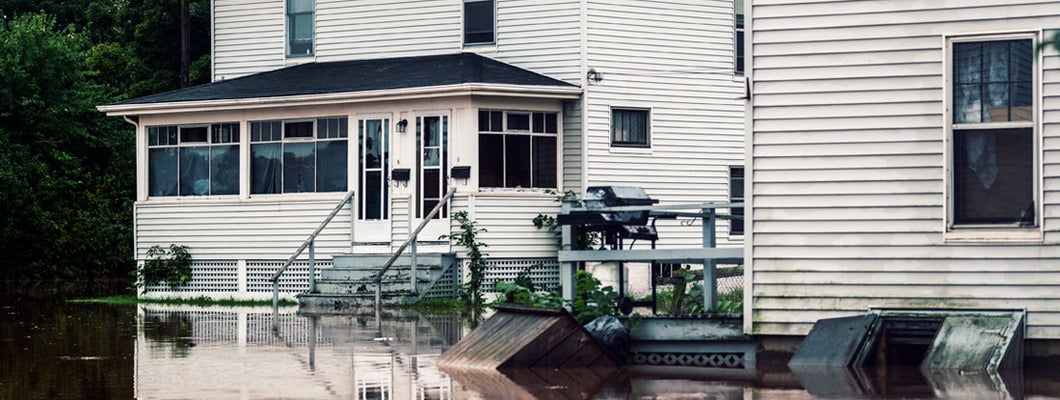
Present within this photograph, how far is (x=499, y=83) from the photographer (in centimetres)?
2670

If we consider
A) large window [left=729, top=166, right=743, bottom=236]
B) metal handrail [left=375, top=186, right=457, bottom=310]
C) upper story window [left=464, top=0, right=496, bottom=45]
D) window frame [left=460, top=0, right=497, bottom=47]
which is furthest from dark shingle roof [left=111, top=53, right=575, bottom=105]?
large window [left=729, top=166, right=743, bottom=236]

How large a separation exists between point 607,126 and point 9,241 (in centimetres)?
1687

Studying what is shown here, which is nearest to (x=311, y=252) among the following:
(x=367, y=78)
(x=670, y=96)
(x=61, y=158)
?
(x=367, y=78)

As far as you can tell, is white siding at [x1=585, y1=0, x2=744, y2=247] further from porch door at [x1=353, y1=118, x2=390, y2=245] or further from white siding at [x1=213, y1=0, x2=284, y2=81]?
white siding at [x1=213, y1=0, x2=284, y2=81]

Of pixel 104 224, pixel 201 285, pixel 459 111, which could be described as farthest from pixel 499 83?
pixel 104 224

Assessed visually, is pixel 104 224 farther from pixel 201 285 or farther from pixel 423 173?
pixel 423 173

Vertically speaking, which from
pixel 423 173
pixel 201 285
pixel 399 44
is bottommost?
pixel 201 285

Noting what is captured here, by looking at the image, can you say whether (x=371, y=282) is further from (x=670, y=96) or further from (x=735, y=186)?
(x=735, y=186)

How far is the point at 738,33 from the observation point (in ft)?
97.9

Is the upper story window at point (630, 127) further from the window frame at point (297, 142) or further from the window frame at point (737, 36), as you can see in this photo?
the window frame at point (297, 142)

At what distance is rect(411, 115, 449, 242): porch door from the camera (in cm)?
2756

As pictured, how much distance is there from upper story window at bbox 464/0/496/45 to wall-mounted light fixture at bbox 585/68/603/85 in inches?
90.0

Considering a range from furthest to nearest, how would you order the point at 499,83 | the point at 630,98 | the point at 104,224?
the point at 104,224 → the point at 630,98 → the point at 499,83

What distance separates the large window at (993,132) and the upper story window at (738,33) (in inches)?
608
